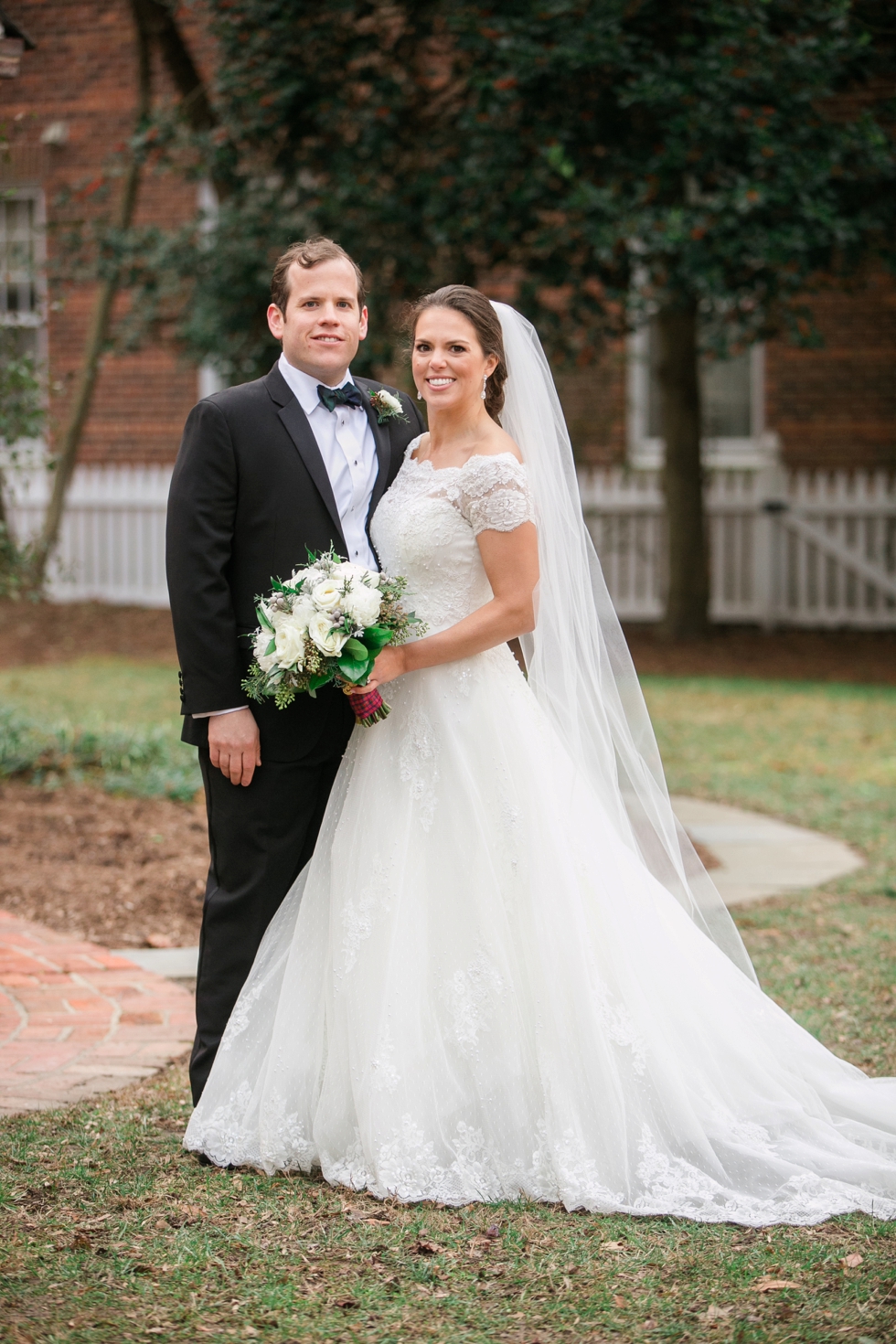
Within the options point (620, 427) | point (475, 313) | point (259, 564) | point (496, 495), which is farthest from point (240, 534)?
point (620, 427)

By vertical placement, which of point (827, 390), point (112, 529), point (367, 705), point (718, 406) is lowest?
point (112, 529)

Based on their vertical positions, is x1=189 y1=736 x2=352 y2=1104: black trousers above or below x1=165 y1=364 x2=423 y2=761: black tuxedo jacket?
below

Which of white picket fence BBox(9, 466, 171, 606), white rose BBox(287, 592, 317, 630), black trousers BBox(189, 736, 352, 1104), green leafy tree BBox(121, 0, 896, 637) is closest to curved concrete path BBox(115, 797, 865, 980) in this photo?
black trousers BBox(189, 736, 352, 1104)

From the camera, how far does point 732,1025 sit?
3.54 m

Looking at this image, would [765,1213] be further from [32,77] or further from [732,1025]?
[32,77]

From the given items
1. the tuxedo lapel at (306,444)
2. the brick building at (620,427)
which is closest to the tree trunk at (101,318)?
the brick building at (620,427)

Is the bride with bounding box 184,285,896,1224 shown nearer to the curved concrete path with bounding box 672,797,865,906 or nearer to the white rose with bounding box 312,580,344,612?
the white rose with bounding box 312,580,344,612

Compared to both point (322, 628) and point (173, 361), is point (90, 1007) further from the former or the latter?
point (173, 361)

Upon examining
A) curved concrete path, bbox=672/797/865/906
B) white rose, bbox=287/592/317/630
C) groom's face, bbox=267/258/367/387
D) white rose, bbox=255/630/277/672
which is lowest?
curved concrete path, bbox=672/797/865/906

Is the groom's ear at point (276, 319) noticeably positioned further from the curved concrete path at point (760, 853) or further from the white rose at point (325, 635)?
the curved concrete path at point (760, 853)

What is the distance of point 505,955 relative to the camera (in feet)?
11.2

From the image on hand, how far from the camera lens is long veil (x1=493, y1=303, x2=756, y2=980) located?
3.74 meters

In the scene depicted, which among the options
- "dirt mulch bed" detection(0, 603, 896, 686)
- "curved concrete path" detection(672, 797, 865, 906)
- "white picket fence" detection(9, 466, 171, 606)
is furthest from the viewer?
"white picket fence" detection(9, 466, 171, 606)

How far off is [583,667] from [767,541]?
34.6ft
